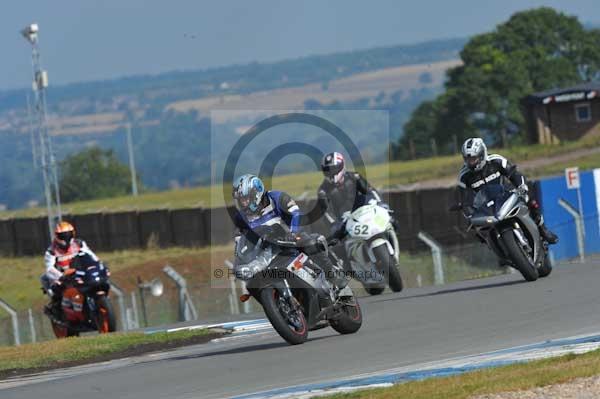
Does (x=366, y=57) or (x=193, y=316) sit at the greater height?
(x=366, y=57)

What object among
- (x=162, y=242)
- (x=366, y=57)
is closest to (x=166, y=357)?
(x=162, y=242)

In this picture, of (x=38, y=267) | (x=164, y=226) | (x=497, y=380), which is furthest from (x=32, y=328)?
(x=38, y=267)

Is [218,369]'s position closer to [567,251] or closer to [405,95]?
[567,251]

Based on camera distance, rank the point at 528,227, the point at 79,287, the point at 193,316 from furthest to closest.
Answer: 1. the point at 193,316
2. the point at 79,287
3. the point at 528,227

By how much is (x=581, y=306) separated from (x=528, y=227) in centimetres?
287

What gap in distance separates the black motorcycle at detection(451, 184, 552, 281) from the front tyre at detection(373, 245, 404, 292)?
154cm

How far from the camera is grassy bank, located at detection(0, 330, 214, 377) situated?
14.9 metres

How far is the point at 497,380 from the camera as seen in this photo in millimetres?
9391

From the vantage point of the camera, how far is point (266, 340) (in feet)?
47.9

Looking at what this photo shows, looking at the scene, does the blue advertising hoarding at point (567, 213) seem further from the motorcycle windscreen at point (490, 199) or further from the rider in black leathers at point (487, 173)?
the motorcycle windscreen at point (490, 199)

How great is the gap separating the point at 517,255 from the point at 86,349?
518 centimetres

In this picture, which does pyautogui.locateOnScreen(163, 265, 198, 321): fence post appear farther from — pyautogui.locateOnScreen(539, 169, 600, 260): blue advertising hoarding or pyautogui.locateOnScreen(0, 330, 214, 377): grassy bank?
pyautogui.locateOnScreen(539, 169, 600, 260): blue advertising hoarding

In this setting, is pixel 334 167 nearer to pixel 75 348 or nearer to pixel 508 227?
pixel 508 227

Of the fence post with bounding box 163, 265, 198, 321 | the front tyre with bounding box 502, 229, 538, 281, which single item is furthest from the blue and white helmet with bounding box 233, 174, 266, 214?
the fence post with bounding box 163, 265, 198, 321
